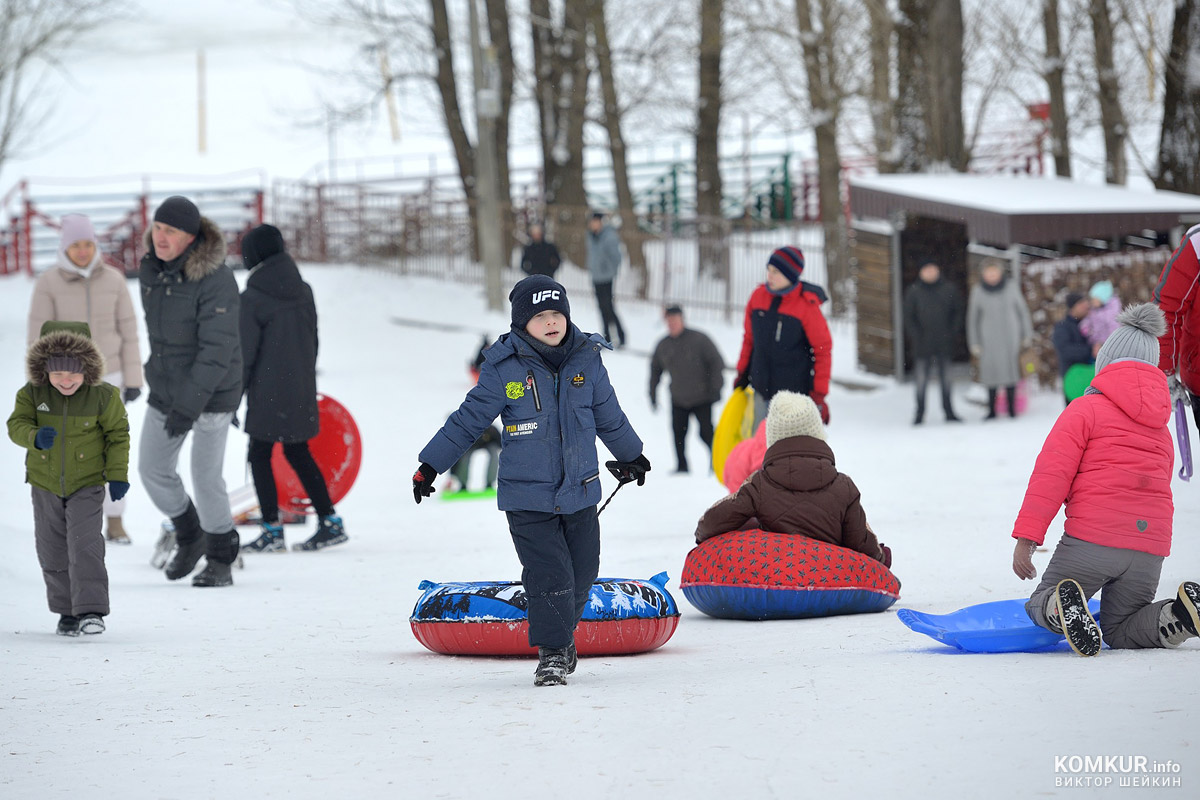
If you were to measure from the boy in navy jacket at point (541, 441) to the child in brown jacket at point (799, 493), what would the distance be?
1.51m

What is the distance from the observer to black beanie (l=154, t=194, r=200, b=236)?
7195 mm

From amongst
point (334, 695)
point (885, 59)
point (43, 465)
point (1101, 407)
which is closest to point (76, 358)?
point (43, 465)

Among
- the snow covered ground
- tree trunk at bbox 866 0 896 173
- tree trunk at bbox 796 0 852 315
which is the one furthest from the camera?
tree trunk at bbox 866 0 896 173

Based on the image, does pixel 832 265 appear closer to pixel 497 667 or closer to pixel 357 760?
pixel 497 667

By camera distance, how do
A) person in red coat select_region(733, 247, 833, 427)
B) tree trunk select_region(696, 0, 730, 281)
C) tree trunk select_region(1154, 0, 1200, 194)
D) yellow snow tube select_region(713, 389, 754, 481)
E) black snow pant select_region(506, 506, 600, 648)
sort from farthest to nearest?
tree trunk select_region(696, 0, 730, 281)
tree trunk select_region(1154, 0, 1200, 194)
yellow snow tube select_region(713, 389, 754, 481)
person in red coat select_region(733, 247, 833, 427)
black snow pant select_region(506, 506, 600, 648)

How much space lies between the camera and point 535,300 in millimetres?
4805

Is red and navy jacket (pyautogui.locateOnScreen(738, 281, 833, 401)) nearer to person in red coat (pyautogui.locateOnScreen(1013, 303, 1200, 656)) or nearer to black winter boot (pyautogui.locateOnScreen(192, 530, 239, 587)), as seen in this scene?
black winter boot (pyautogui.locateOnScreen(192, 530, 239, 587))

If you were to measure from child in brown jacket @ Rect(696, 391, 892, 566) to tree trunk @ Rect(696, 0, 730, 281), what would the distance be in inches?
630

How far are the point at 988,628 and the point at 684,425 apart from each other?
798cm

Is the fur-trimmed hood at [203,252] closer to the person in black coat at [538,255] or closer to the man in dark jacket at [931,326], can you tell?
the man in dark jacket at [931,326]

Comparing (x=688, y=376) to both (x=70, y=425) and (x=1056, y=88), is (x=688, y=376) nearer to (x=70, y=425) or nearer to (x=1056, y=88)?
(x=70, y=425)

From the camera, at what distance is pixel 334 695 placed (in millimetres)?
4746

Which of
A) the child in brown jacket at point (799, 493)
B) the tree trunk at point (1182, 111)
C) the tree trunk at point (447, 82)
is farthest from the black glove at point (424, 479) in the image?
the tree trunk at point (447, 82)

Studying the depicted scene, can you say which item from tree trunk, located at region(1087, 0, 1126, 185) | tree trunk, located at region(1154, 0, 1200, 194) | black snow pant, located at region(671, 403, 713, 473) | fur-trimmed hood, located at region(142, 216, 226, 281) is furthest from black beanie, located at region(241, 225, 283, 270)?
tree trunk, located at region(1087, 0, 1126, 185)
